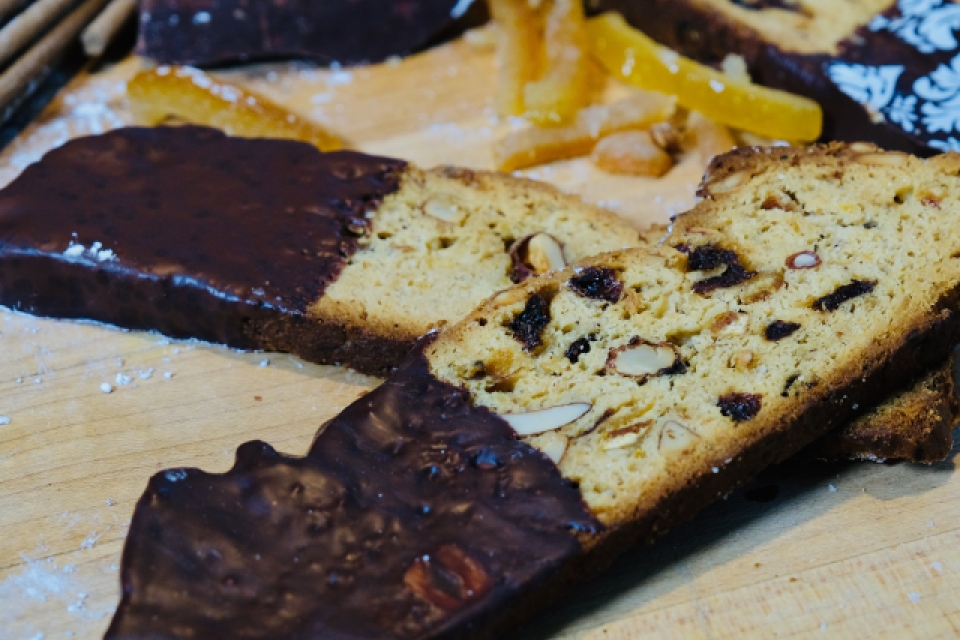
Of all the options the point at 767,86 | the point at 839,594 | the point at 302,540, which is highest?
the point at 767,86

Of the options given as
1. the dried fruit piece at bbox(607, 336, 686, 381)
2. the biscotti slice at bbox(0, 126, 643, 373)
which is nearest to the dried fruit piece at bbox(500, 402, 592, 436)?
the dried fruit piece at bbox(607, 336, 686, 381)

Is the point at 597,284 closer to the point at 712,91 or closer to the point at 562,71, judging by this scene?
the point at 712,91

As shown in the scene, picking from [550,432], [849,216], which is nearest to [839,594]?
[550,432]

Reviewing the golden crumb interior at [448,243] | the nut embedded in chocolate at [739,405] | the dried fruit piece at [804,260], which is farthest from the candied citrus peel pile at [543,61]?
the nut embedded in chocolate at [739,405]

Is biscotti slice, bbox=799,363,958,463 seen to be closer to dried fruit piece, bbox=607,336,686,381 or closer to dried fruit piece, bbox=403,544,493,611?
dried fruit piece, bbox=607,336,686,381

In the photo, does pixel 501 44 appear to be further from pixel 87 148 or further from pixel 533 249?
pixel 87 148
